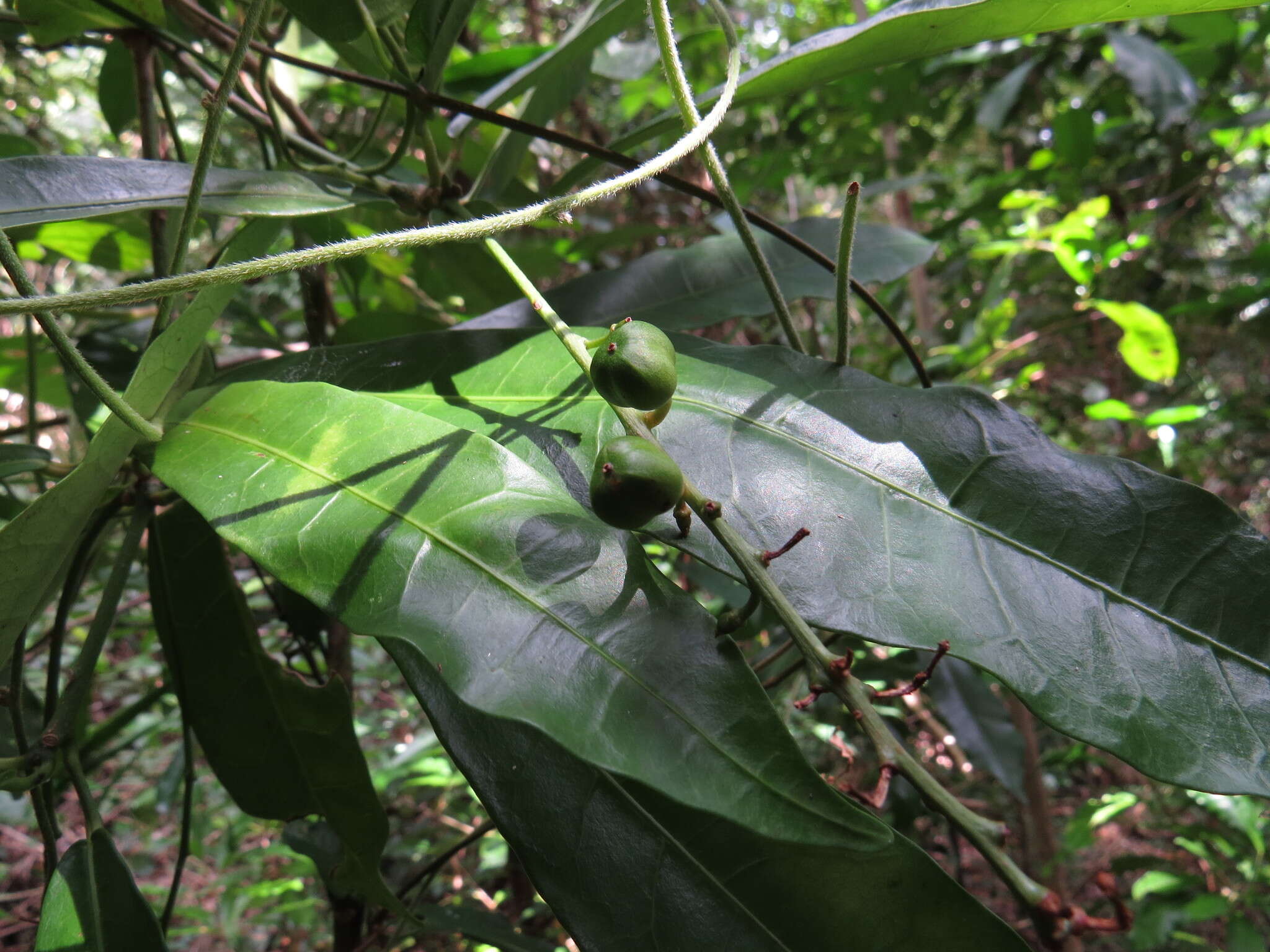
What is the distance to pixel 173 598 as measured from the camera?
70 cm

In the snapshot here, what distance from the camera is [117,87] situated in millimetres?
1058

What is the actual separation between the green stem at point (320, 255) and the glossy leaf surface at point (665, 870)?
7.8 inches

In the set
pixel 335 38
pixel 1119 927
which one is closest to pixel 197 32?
pixel 335 38

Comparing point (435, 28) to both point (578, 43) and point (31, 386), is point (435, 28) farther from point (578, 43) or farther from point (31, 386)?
point (31, 386)

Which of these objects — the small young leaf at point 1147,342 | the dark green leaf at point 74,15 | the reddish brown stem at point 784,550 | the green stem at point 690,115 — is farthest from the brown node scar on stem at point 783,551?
the small young leaf at point 1147,342

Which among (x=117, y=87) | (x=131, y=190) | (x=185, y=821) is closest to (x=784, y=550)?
(x=131, y=190)

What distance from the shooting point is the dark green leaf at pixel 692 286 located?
2.62 feet

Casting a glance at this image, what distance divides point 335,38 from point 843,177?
6.17 feet

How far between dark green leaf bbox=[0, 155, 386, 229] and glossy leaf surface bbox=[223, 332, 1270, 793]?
180 mm

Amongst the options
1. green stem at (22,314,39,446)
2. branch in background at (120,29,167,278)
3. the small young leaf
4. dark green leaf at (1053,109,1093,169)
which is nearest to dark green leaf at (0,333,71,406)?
green stem at (22,314,39,446)

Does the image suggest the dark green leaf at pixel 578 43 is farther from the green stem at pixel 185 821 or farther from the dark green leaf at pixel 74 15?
the green stem at pixel 185 821

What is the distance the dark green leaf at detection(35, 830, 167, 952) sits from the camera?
22.1 inches

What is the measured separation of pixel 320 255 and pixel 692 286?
49 cm

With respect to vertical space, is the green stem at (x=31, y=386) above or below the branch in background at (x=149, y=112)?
below
